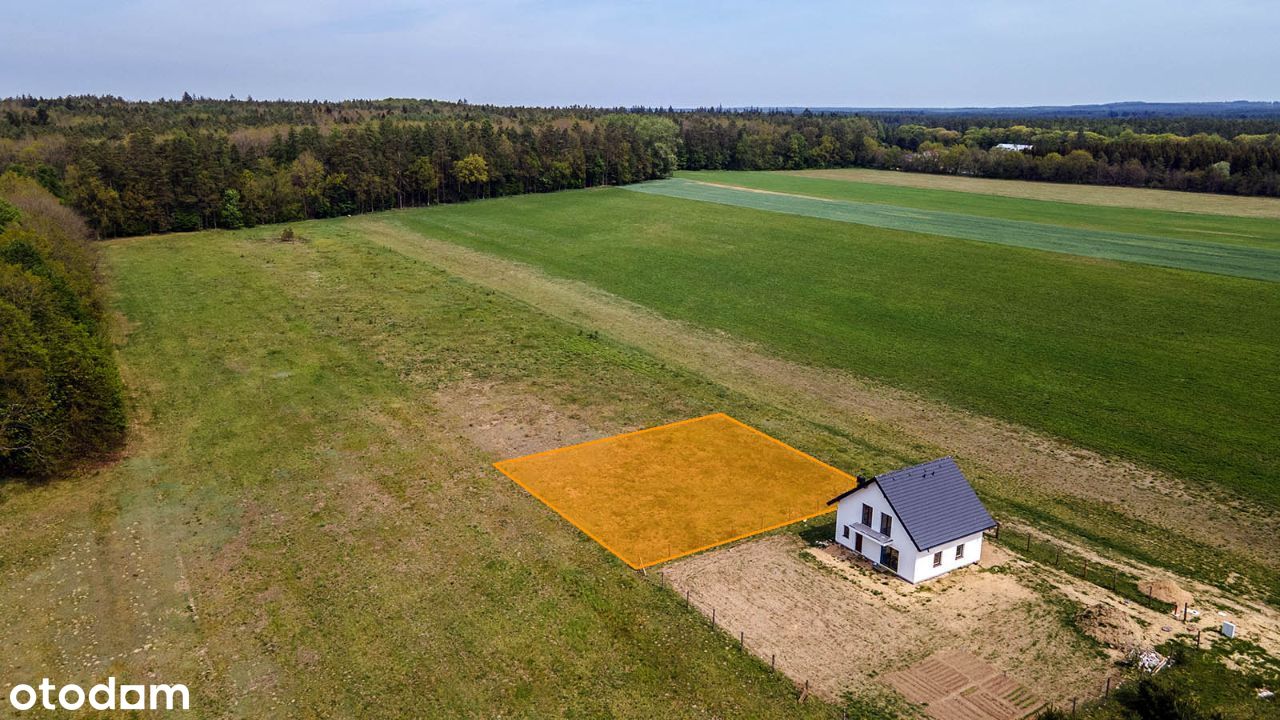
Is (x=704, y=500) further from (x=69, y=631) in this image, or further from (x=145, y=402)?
(x=145, y=402)

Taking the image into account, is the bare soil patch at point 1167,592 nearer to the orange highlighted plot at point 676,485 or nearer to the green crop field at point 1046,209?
the orange highlighted plot at point 676,485

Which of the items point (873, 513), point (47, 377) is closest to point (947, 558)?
point (873, 513)

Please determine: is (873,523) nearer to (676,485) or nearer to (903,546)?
(903,546)

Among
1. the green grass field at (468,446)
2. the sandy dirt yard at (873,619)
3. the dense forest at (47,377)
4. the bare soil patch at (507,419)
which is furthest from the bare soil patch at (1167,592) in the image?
the dense forest at (47,377)

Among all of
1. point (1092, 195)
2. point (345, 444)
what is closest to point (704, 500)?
point (345, 444)

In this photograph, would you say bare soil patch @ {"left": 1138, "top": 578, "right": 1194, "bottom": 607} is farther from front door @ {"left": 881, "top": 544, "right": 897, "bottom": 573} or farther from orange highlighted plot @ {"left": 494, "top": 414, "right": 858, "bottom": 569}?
orange highlighted plot @ {"left": 494, "top": 414, "right": 858, "bottom": 569}

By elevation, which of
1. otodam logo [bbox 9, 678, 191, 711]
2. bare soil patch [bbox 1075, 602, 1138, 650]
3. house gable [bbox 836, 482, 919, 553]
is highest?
house gable [bbox 836, 482, 919, 553]

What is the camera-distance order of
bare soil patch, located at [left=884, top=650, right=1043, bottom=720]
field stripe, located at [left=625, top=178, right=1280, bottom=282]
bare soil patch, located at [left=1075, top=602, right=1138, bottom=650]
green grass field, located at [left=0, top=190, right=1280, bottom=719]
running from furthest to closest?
field stripe, located at [left=625, top=178, right=1280, bottom=282] → bare soil patch, located at [left=1075, top=602, right=1138, bottom=650] → green grass field, located at [left=0, top=190, right=1280, bottom=719] → bare soil patch, located at [left=884, top=650, right=1043, bottom=720]

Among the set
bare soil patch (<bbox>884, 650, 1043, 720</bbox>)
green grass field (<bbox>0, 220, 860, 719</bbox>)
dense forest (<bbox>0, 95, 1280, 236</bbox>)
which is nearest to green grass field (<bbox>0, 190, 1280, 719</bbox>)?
green grass field (<bbox>0, 220, 860, 719</bbox>)
